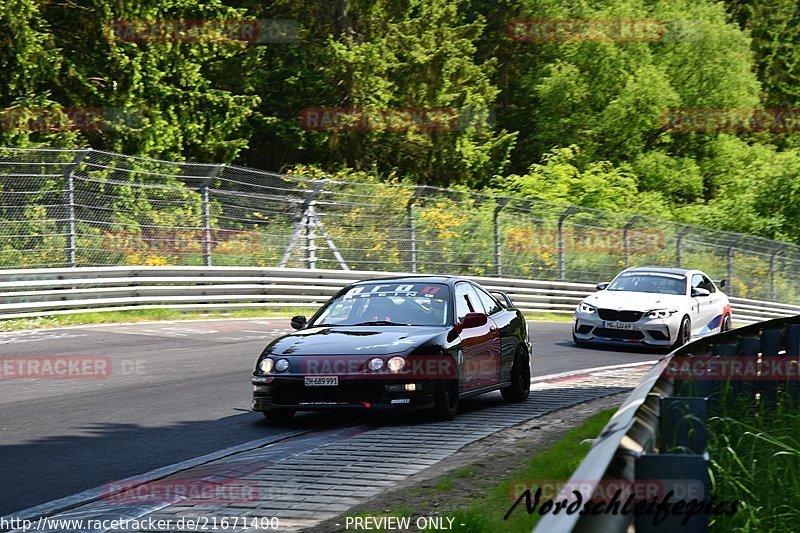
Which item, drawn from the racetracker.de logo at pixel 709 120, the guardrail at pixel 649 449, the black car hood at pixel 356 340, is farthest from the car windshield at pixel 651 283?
the racetracker.de logo at pixel 709 120

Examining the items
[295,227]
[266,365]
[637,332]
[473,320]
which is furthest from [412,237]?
[266,365]

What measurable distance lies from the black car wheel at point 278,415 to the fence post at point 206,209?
12998mm

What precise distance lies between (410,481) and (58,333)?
11.6 m

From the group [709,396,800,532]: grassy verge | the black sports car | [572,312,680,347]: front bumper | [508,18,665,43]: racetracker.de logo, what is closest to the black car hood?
the black sports car

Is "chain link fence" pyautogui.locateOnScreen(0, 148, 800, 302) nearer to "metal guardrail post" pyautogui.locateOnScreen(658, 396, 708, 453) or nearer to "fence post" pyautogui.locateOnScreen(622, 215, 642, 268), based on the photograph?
"fence post" pyautogui.locateOnScreen(622, 215, 642, 268)

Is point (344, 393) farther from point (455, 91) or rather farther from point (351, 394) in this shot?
point (455, 91)

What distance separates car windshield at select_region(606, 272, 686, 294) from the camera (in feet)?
68.8

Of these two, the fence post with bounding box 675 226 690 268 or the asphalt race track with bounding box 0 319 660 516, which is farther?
the fence post with bounding box 675 226 690 268

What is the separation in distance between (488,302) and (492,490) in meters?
5.51

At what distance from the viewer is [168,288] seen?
72.8ft

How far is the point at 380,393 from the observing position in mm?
10297

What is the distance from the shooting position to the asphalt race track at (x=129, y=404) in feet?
27.2

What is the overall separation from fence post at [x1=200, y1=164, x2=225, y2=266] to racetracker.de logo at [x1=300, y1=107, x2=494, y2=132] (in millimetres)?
19634

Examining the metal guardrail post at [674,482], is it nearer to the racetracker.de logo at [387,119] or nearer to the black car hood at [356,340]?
the black car hood at [356,340]
